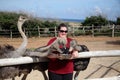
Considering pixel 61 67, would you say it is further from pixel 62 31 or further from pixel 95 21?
pixel 95 21

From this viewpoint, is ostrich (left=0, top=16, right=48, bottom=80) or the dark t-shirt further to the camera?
ostrich (left=0, top=16, right=48, bottom=80)

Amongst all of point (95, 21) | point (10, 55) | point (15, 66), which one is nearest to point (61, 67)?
point (15, 66)

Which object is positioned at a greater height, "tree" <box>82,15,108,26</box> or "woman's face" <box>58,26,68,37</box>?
"woman's face" <box>58,26,68,37</box>

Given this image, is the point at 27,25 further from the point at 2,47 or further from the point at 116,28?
the point at 2,47

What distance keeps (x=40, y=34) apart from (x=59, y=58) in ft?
72.8

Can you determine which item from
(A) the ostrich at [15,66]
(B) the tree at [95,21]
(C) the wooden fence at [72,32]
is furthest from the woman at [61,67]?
(B) the tree at [95,21]

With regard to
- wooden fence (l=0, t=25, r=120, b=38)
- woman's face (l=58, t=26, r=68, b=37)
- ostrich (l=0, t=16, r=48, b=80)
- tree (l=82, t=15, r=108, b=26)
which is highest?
woman's face (l=58, t=26, r=68, b=37)

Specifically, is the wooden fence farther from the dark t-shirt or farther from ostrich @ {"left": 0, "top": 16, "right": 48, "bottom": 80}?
the dark t-shirt

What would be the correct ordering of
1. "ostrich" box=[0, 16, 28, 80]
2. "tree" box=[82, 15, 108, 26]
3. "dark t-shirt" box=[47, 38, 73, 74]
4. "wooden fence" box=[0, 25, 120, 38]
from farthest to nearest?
1. "tree" box=[82, 15, 108, 26]
2. "wooden fence" box=[0, 25, 120, 38]
3. "ostrich" box=[0, 16, 28, 80]
4. "dark t-shirt" box=[47, 38, 73, 74]

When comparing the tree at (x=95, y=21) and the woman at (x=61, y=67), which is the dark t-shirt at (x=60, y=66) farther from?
the tree at (x=95, y=21)

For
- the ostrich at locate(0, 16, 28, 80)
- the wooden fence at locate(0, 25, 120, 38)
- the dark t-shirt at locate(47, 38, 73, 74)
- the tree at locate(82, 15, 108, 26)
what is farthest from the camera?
the tree at locate(82, 15, 108, 26)

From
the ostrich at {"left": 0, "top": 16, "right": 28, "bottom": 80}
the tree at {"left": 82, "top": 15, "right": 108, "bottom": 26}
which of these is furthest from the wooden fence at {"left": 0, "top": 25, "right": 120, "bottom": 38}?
the ostrich at {"left": 0, "top": 16, "right": 28, "bottom": 80}

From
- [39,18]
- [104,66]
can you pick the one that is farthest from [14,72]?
[39,18]

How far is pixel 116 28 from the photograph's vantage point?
26.4 metres
